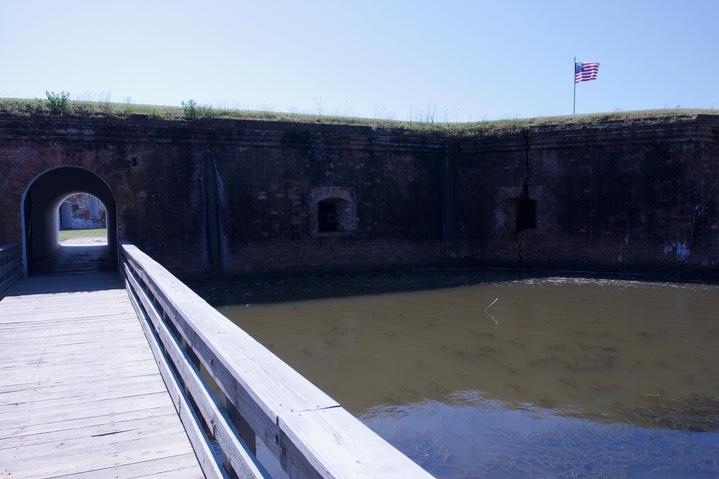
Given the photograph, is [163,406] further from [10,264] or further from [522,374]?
[10,264]

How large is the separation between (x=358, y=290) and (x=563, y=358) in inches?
232

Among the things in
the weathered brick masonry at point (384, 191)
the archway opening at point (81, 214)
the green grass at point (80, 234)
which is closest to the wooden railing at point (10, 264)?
the weathered brick masonry at point (384, 191)

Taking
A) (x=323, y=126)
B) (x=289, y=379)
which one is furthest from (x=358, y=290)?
(x=289, y=379)

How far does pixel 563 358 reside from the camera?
743cm

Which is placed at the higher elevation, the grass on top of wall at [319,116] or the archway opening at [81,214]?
the grass on top of wall at [319,116]

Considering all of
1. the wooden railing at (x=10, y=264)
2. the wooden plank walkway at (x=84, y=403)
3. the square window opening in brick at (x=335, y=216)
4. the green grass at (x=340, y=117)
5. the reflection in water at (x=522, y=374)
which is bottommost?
the reflection in water at (x=522, y=374)

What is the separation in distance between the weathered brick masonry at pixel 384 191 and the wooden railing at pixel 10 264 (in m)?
0.79

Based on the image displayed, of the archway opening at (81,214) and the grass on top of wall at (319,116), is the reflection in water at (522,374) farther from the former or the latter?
the archway opening at (81,214)

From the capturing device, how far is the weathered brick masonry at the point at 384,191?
41.3 ft

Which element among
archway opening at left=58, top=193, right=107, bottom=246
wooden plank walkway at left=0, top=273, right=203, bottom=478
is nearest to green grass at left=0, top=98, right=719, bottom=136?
wooden plank walkway at left=0, top=273, right=203, bottom=478

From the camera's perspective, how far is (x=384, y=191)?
15.6 m

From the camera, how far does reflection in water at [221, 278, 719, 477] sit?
4.77 meters

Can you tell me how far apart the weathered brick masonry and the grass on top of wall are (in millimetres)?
156

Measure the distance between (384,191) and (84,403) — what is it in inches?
479
